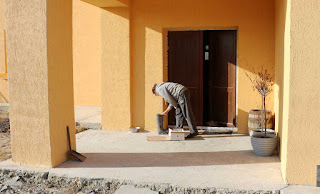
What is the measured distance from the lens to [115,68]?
8.07m

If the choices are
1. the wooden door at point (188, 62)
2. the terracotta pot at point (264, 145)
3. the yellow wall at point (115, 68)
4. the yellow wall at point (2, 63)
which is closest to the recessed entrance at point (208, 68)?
the wooden door at point (188, 62)

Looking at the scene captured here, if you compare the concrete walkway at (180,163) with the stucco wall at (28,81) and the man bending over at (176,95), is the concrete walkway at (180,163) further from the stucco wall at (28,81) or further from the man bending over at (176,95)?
the man bending over at (176,95)

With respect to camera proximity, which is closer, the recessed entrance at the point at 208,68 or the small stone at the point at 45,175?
the small stone at the point at 45,175

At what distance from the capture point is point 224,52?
8.22 meters

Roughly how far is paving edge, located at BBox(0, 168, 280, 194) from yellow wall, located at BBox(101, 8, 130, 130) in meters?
3.17

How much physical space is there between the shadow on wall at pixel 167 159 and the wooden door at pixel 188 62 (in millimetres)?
2503

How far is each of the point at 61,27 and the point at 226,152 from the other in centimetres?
338

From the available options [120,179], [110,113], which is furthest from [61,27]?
[110,113]

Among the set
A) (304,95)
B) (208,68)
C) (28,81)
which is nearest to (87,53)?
(208,68)

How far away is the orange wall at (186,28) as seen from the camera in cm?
742

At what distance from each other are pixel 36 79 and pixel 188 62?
4.04 metres

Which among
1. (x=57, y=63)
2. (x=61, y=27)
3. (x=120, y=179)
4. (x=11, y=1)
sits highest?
(x=11, y=1)

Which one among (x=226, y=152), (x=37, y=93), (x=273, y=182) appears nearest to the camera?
(x=273, y=182)

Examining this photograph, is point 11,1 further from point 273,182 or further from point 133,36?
point 273,182
